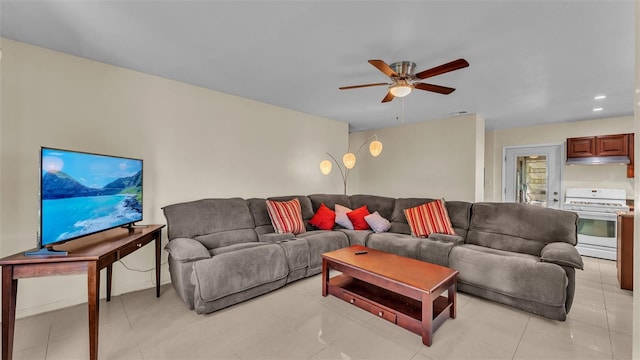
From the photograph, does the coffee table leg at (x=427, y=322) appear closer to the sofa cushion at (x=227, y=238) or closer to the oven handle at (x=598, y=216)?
the sofa cushion at (x=227, y=238)

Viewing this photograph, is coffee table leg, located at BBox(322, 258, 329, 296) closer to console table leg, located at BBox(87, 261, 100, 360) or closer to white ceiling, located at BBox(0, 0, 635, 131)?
console table leg, located at BBox(87, 261, 100, 360)

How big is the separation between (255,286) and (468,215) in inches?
116

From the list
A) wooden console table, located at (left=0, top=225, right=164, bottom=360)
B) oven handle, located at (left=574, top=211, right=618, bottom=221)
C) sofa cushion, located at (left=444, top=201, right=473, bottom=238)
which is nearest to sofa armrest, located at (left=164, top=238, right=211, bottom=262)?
wooden console table, located at (left=0, top=225, right=164, bottom=360)

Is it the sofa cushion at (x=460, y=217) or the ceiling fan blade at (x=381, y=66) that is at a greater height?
the ceiling fan blade at (x=381, y=66)

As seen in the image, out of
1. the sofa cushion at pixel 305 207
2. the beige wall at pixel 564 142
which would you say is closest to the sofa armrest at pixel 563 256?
the sofa cushion at pixel 305 207

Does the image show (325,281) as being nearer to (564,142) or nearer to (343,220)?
(343,220)

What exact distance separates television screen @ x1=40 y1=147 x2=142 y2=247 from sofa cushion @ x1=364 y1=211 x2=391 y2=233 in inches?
123

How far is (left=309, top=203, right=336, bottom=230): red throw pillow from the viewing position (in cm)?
414

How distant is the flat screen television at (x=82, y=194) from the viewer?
1775 mm

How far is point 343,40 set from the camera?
2273mm

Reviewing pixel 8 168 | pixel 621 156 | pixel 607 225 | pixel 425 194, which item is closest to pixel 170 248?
pixel 8 168

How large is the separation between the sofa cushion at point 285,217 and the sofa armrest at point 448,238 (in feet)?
5.90

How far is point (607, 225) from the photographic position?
432 cm

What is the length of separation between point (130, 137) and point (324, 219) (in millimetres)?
2778
